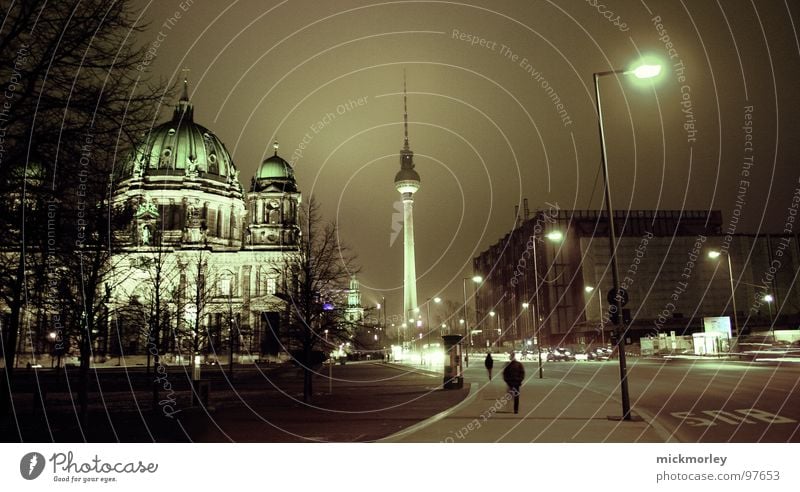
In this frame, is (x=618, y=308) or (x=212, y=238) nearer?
(x=618, y=308)

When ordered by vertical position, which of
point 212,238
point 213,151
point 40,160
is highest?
point 213,151

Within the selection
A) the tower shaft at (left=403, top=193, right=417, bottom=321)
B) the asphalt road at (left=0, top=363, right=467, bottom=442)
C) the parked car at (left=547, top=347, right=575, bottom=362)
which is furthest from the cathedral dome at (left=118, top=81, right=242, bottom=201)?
the asphalt road at (left=0, top=363, right=467, bottom=442)

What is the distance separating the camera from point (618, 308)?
555 inches

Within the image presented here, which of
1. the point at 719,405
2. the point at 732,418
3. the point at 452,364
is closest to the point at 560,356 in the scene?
the point at 452,364

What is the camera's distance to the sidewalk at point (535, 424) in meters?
11.6

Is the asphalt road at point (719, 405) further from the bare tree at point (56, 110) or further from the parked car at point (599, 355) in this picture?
the parked car at point (599, 355)

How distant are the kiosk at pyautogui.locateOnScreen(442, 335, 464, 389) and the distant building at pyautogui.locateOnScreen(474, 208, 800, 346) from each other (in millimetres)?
58758

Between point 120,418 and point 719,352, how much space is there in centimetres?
4409

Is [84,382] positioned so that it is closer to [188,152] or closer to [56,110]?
[56,110]

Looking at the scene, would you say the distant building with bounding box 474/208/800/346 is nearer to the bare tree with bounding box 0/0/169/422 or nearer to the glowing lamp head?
the glowing lamp head

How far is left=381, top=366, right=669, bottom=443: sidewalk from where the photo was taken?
11555 mm
